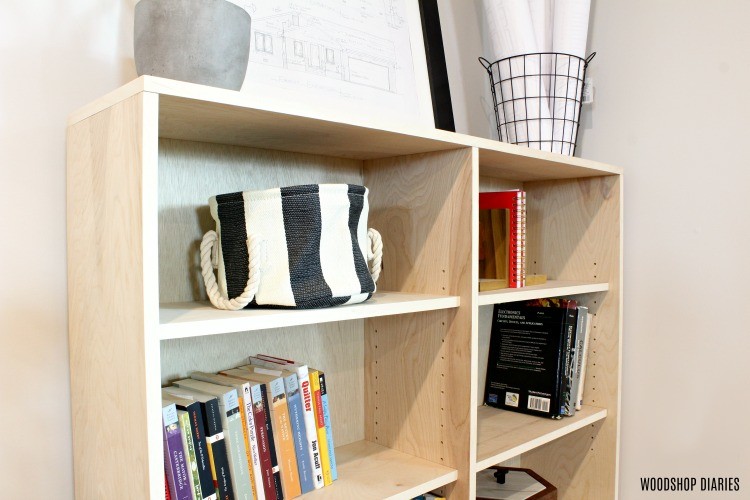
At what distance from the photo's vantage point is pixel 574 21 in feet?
5.02

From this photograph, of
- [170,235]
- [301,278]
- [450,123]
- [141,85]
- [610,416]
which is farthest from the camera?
[610,416]

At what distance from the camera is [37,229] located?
0.95 m

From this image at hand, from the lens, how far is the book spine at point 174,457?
0.84m

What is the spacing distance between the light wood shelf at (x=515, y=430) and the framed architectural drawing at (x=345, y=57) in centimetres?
74

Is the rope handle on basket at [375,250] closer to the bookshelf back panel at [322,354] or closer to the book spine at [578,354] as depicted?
the bookshelf back panel at [322,354]

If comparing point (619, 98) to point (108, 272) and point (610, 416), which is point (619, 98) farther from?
point (108, 272)

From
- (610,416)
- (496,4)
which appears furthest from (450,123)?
(610,416)

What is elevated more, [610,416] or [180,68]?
[180,68]

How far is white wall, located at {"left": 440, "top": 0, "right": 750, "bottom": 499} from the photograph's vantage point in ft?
4.88

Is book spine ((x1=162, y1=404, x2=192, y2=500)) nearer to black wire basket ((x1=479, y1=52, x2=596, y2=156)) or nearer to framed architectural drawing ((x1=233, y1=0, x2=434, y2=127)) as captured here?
framed architectural drawing ((x1=233, y1=0, x2=434, y2=127))

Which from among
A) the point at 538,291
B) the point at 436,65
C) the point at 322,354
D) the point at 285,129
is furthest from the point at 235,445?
the point at 436,65

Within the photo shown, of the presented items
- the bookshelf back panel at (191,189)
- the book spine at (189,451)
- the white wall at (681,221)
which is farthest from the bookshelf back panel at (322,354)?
the white wall at (681,221)

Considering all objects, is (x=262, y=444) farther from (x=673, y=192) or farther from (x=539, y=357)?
(x=673, y=192)

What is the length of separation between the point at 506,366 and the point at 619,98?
84cm
